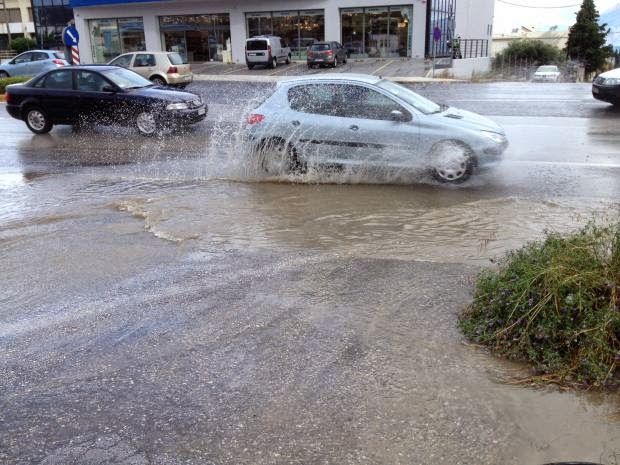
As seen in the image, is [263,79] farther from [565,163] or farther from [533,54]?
[533,54]

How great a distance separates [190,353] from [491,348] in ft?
6.62

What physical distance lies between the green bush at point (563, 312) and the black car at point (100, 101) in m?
10.6

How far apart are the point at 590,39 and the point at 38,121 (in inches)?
2143

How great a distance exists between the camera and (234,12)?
42.6 m

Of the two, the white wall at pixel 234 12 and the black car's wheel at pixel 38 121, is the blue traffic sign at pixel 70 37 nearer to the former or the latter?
the black car's wheel at pixel 38 121

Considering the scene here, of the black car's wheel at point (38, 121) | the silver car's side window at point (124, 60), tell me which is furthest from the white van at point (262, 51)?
the black car's wheel at point (38, 121)

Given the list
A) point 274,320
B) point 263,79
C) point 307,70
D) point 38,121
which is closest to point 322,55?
point 307,70

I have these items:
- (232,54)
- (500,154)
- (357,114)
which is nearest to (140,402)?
(357,114)

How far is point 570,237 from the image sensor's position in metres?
4.22

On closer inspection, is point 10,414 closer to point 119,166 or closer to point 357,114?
point 357,114

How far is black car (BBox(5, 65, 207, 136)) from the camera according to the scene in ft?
43.3

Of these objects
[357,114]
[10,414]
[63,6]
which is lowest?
[10,414]

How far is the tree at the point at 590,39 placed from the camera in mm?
55000

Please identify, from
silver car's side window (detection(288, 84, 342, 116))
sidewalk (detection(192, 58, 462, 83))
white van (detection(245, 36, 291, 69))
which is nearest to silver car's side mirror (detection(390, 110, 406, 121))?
silver car's side window (detection(288, 84, 342, 116))
